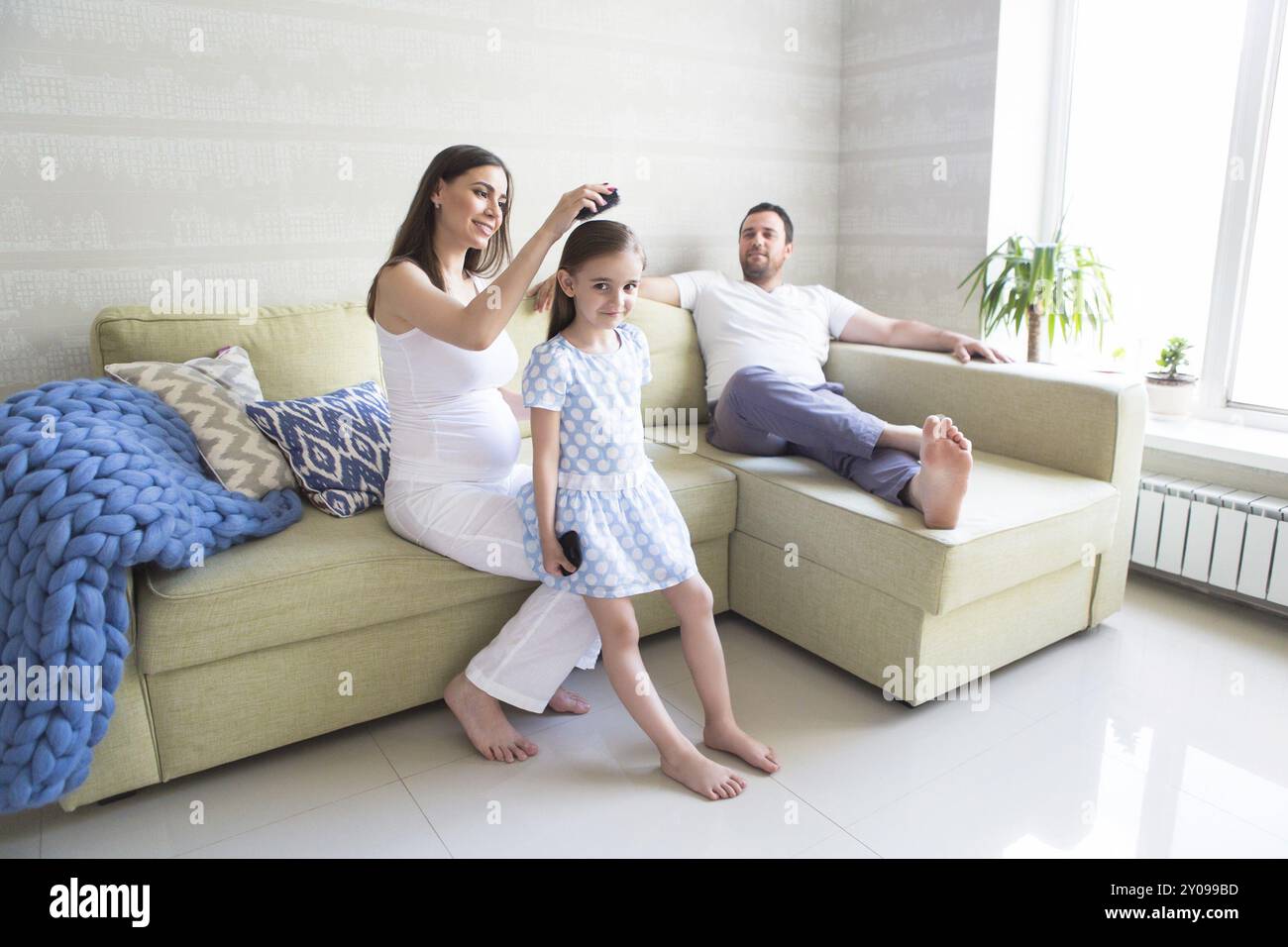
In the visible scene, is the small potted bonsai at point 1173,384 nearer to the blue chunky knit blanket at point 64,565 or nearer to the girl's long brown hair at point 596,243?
the girl's long brown hair at point 596,243

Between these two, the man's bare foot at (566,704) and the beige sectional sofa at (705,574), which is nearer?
the beige sectional sofa at (705,574)

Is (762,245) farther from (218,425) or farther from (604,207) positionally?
(218,425)

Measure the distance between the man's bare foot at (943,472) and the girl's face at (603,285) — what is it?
2.26ft

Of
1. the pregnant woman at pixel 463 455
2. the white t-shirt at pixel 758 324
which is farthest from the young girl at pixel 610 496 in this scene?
the white t-shirt at pixel 758 324

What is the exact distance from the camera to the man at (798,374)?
1.99 meters

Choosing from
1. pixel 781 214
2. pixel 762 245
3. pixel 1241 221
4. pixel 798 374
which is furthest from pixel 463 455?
pixel 1241 221

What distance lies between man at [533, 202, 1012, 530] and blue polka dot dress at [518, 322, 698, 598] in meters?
0.27

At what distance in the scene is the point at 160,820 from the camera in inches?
68.4

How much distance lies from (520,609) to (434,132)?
1.55 meters

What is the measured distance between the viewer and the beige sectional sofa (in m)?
1.76

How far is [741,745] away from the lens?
1895 millimetres
